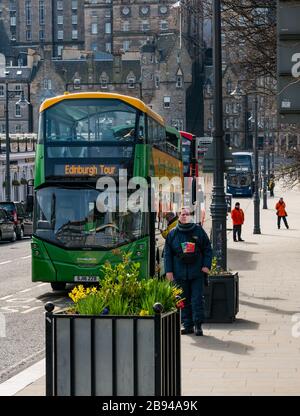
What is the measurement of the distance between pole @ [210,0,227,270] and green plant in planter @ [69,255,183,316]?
10028mm

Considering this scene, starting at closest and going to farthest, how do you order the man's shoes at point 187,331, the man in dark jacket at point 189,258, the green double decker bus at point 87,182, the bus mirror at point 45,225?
the man in dark jacket at point 189,258, the man's shoes at point 187,331, the green double decker bus at point 87,182, the bus mirror at point 45,225

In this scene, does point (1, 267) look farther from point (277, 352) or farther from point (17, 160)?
point (17, 160)

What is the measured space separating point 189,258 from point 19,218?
38797mm

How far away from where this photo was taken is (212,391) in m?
10.6

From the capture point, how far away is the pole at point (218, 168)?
19.2m

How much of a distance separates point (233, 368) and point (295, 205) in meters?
72.9

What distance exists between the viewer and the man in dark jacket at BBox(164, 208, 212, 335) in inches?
586

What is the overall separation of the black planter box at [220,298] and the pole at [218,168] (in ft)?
7.03

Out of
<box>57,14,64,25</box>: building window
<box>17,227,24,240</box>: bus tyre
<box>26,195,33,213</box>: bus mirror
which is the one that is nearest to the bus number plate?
<box>26,195,33,213</box>: bus mirror

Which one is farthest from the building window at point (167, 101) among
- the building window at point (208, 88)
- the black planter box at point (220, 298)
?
the black planter box at point (220, 298)

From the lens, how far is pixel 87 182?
73.4 feet

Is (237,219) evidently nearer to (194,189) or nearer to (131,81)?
(194,189)

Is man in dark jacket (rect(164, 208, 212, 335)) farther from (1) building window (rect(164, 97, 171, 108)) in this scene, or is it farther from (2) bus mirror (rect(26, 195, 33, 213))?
(1) building window (rect(164, 97, 171, 108))

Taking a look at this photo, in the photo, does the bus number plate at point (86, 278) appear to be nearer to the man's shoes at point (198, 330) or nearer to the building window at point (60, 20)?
the man's shoes at point (198, 330)
